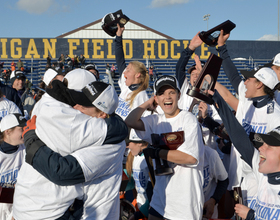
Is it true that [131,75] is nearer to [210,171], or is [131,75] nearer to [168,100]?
[168,100]

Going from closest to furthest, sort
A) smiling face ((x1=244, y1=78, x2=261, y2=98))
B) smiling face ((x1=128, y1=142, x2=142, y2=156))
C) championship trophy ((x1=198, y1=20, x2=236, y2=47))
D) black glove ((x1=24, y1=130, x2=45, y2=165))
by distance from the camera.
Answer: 1. black glove ((x1=24, y1=130, x2=45, y2=165))
2. smiling face ((x1=244, y1=78, x2=261, y2=98))
3. championship trophy ((x1=198, y1=20, x2=236, y2=47))
4. smiling face ((x1=128, y1=142, x2=142, y2=156))

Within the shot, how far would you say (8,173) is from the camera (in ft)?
11.5

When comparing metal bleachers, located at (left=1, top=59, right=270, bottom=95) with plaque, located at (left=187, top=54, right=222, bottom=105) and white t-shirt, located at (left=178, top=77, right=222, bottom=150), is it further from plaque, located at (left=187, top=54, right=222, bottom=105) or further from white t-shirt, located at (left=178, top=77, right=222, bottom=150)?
plaque, located at (left=187, top=54, right=222, bottom=105)

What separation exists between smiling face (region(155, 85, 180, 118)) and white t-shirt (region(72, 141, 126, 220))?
783 mm

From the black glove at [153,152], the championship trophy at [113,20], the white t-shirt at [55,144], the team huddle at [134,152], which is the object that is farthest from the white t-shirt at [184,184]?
the championship trophy at [113,20]

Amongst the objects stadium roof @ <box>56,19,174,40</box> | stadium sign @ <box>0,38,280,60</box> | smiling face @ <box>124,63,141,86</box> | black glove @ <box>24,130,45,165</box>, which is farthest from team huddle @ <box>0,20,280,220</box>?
stadium roof @ <box>56,19,174,40</box>

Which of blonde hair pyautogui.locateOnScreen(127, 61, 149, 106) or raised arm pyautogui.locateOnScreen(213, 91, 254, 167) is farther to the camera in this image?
blonde hair pyautogui.locateOnScreen(127, 61, 149, 106)

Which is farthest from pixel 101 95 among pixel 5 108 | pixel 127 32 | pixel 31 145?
pixel 127 32

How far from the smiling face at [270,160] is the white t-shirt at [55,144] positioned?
3.89 ft

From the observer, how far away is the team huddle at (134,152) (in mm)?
1804

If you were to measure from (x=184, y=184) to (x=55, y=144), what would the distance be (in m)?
1.23

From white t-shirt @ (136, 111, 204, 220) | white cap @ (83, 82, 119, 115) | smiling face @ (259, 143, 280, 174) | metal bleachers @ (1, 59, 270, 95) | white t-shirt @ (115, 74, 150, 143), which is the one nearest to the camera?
white cap @ (83, 82, 119, 115)

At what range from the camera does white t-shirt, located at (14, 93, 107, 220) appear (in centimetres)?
177

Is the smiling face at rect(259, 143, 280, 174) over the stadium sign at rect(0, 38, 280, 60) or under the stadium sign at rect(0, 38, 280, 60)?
under
